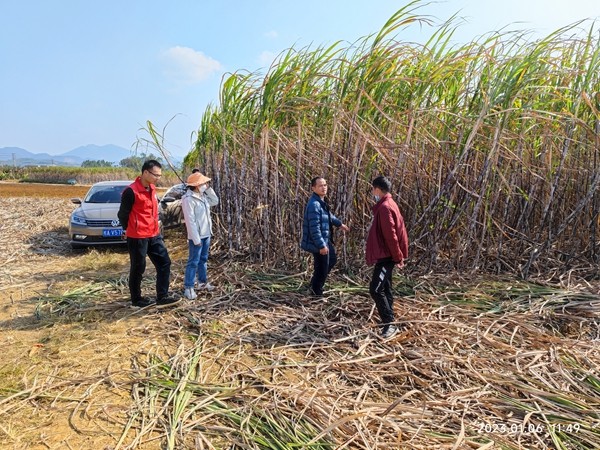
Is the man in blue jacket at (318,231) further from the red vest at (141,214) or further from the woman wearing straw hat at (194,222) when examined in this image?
the red vest at (141,214)

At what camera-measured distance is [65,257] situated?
633 cm

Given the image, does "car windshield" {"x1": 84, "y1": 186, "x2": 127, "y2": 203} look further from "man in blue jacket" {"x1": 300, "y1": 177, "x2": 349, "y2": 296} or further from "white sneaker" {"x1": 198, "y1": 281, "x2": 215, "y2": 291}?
"man in blue jacket" {"x1": 300, "y1": 177, "x2": 349, "y2": 296}

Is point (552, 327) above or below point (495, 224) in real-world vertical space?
below

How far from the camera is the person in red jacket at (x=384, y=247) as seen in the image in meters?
2.97

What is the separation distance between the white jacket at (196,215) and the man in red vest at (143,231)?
0.31 metres

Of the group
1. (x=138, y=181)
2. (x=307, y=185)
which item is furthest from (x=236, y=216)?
(x=138, y=181)

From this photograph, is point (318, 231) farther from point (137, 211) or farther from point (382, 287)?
point (137, 211)

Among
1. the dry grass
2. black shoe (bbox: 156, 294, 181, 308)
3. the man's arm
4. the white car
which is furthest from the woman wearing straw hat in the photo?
the white car

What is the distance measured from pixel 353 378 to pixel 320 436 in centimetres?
63

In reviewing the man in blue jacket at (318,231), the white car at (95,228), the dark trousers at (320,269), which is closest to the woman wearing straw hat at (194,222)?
the man in blue jacket at (318,231)

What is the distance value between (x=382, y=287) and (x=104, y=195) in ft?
21.0

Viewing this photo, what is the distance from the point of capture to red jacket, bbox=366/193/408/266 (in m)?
2.96

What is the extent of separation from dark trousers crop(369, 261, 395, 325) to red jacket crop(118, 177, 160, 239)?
2.19m

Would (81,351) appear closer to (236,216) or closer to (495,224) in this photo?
(236,216)
